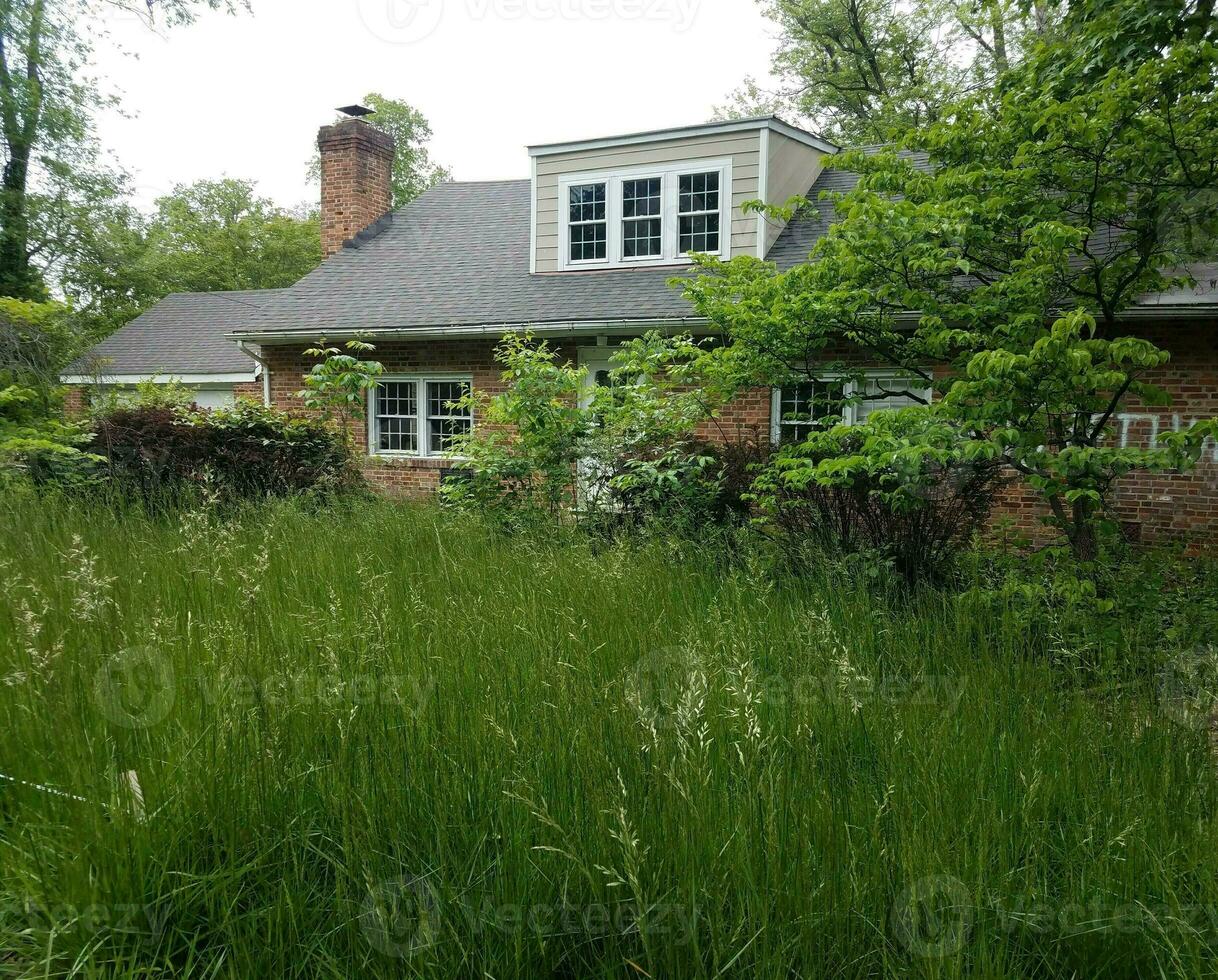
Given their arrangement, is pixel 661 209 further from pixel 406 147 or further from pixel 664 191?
pixel 406 147

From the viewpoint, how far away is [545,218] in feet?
49.1

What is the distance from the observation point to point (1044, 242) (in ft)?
16.8

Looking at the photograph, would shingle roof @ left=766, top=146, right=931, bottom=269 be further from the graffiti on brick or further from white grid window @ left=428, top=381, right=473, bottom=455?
white grid window @ left=428, top=381, right=473, bottom=455

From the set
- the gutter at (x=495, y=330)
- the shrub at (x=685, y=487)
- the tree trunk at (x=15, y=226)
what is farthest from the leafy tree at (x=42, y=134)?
the shrub at (x=685, y=487)

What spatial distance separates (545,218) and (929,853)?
1435 cm

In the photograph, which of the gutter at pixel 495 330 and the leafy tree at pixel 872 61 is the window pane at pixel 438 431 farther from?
the leafy tree at pixel 872 61

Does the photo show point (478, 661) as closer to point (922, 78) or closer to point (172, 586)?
point (172, 586)

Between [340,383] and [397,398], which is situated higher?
[340,383]

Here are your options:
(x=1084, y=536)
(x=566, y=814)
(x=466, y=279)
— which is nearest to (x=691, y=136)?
(x=466, y=279)

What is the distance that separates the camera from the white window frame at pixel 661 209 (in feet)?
44.4

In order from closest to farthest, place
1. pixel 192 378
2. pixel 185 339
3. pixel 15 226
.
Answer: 1. pixel 15 226
2. pixel 192 378
3. pixel 185 339

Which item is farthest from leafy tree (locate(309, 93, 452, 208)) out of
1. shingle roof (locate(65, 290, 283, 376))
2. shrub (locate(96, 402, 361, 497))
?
shrub (locate(96, 402, 361, 497))

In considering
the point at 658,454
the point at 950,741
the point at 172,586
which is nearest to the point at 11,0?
the point at 658,454

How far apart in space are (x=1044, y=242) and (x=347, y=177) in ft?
52.0
